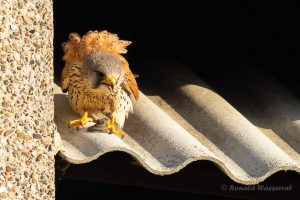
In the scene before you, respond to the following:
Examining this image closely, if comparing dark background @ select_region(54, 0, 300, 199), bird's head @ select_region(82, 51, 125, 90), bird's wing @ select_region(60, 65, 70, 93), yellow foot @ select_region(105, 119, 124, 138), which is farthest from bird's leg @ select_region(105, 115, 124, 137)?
dark background @ select_region(54, 0, 300, 199)

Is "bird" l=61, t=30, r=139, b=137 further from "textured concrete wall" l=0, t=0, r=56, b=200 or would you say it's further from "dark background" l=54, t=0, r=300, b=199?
"dark background" l=54, t=0, r=300, b=199

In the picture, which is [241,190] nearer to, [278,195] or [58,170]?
[278,195]

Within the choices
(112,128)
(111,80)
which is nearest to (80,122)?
(112,128)

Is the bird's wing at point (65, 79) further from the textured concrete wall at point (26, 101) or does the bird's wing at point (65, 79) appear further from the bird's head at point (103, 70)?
the textured concrete wall at point (26, 101)

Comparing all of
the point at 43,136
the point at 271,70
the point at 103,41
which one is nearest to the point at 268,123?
the point at 271,70

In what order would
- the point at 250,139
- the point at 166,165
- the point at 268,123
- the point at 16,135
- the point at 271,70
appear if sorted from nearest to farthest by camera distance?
1. the point at 16,135
2. the point at 166,165
3. the point at 250,139
4. the point at 268,123
5. the point at 271,70
